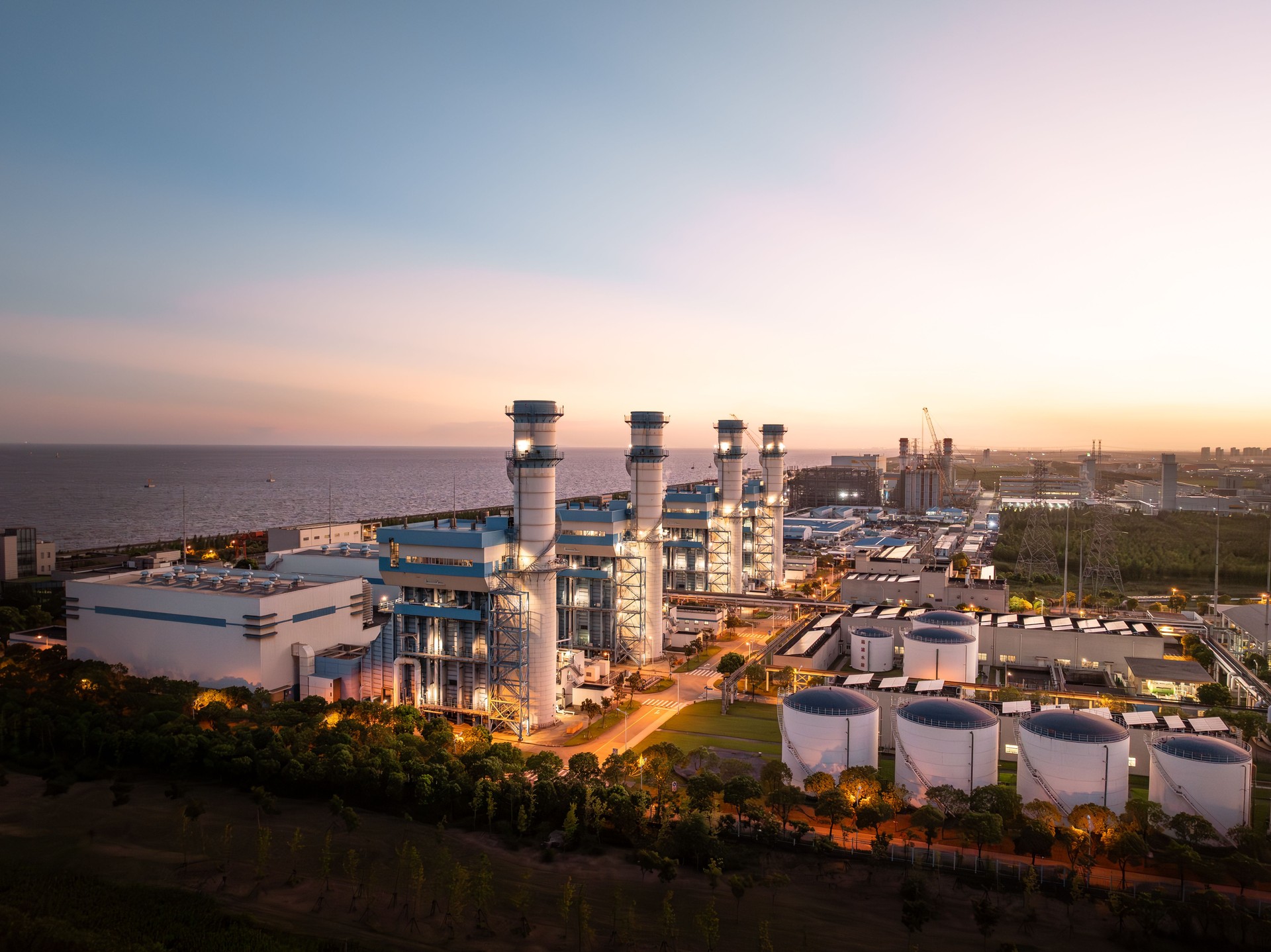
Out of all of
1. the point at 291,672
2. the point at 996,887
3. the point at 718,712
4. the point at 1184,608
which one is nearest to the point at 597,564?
the point at 718,712

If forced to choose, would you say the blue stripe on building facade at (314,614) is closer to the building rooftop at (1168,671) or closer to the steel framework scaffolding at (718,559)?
the steel framework scaffolding at (718,559)

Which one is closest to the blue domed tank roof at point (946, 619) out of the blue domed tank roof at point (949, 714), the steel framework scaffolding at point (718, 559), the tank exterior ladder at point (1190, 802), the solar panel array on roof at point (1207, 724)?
the solar panel array on roof at point (1207, 724)

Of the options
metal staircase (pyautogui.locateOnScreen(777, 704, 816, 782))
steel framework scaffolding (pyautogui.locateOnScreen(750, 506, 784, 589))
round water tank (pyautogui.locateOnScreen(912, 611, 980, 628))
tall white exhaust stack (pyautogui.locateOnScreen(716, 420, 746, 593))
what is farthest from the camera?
steel framework scaffolding (pyautogui.locateOnScreen(750, 506, 784, 589))

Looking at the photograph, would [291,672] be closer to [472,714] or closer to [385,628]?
[385,628]

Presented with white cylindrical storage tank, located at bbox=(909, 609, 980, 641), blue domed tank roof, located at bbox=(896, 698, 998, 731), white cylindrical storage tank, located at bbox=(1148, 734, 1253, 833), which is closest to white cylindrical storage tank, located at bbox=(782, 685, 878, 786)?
blue domed tank roof, located at bbox=(896, 698, 998, 731)

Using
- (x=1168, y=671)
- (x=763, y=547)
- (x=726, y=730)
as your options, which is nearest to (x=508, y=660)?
(x=726, y=730)

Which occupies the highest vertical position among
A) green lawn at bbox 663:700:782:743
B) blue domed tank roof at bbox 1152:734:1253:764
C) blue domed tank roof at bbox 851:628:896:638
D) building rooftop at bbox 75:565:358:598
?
building rooftop at bbox 75:565:358:598

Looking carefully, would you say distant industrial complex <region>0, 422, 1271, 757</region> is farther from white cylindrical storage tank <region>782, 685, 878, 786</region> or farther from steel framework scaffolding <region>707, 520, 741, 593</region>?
white cylindrical storage tank <region>782, 685, 878, 786</region>
